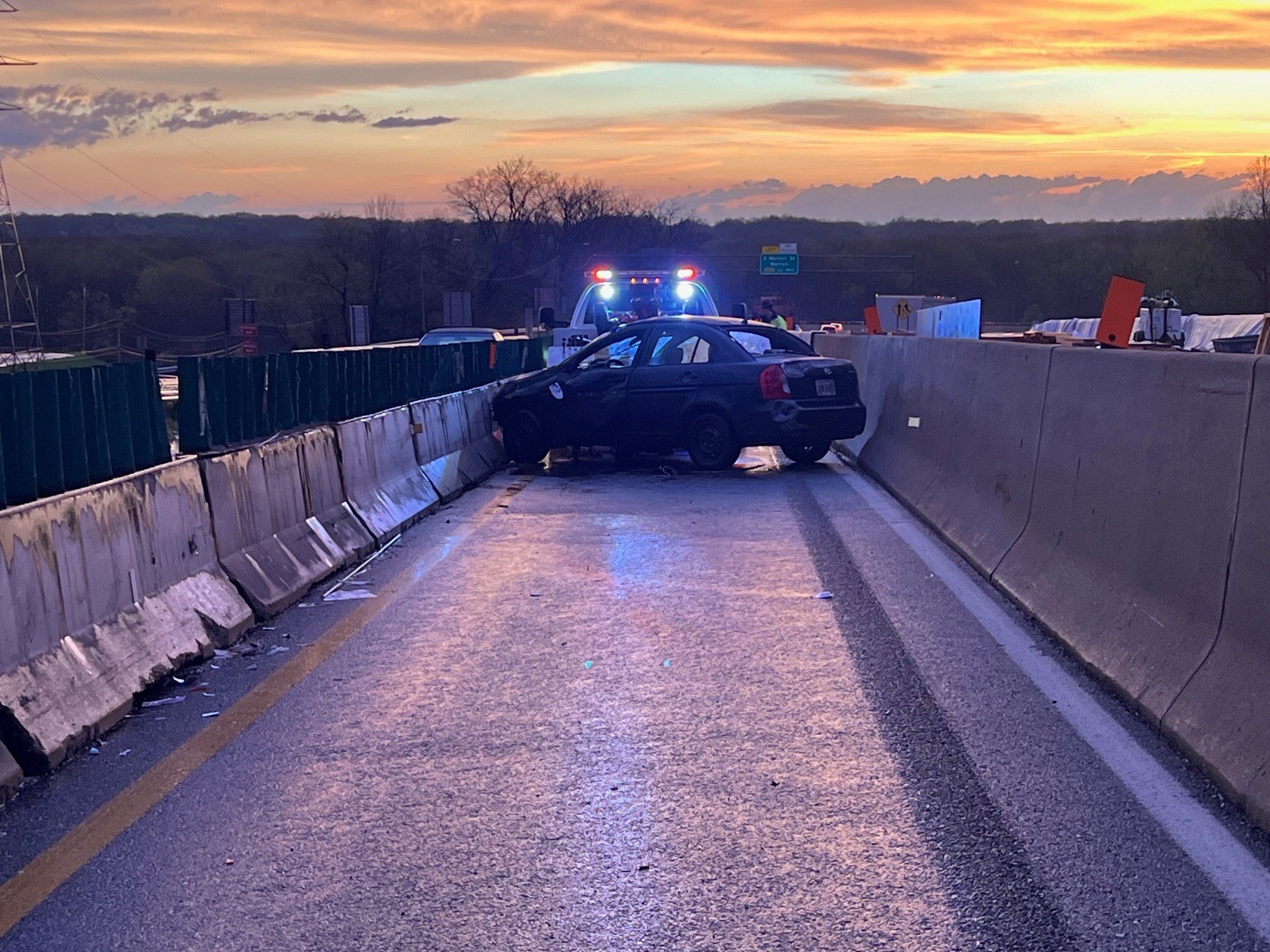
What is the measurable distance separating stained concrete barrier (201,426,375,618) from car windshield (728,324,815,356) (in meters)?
7.77

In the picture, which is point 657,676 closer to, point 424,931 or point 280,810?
point 280,810

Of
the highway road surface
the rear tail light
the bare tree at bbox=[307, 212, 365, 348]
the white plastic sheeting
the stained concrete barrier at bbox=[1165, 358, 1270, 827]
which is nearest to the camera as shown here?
the highway road surface

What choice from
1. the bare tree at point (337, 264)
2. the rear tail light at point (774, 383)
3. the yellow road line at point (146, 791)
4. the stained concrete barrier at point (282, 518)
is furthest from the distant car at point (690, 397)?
the bare tree at point (337, 264)

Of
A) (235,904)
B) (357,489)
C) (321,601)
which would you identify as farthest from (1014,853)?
(357,489)

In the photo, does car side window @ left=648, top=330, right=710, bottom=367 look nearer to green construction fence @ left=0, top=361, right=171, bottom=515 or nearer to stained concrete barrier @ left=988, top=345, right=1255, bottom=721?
stained concrete barrier @ left=988, top=345, right=1255, bottom=721

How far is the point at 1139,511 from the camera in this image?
275 inches

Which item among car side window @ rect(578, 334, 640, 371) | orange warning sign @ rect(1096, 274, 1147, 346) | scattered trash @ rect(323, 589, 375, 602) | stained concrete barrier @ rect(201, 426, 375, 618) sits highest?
orange warning sign @ rect(1096, 274, 1147, 346)

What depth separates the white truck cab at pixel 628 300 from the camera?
83.2ft

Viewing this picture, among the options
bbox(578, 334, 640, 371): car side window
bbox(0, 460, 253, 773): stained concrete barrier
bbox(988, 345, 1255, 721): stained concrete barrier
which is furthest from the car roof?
bbox(0, 460, 253, 773): stained concrete barrier

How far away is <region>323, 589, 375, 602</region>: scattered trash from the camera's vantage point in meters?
9.31

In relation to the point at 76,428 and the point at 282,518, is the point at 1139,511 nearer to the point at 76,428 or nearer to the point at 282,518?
the point at 76,428

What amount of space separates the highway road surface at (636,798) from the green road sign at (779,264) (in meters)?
102

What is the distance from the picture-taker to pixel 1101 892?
14.4 feet

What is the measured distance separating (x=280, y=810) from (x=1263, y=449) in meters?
3.70
